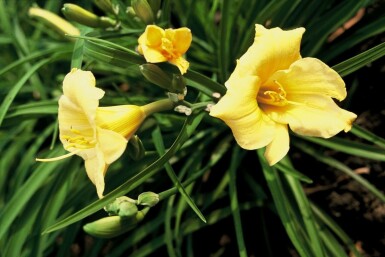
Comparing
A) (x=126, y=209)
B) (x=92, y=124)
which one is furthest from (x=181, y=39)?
(x=126, y=209)

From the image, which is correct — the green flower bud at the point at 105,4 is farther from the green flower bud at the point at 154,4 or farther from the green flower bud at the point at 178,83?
the green flower bud at the point at 178,83

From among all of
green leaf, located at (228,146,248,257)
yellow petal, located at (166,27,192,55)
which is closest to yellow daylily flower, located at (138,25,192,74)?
yellow petal, located at (166,27,192,55)

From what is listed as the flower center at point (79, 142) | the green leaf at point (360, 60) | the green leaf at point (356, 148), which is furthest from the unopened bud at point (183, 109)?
the green leaf at point (356, 148)

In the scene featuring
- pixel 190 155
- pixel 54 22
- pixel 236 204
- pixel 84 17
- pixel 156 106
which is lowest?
pixel 236 204

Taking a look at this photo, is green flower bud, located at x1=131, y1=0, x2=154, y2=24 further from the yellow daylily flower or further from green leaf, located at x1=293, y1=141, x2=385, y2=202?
green leaf, located at x1=293, y1=141, x2=385, y2=202

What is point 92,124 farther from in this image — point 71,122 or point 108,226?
point 108,226

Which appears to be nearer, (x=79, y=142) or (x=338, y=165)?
(x=79, y=142)

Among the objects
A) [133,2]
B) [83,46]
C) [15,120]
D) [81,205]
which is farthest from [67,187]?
[133,2]
